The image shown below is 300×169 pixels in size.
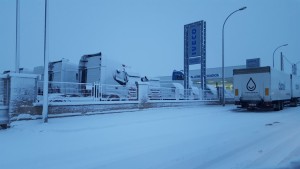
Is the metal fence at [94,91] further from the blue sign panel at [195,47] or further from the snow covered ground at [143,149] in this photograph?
the blue sign panel at [195,47]

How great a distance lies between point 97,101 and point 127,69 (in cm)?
619

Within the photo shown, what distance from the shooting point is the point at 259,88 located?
1722 centimetres

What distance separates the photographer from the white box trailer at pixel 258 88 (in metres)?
17.0

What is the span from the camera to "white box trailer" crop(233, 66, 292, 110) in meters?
17.0

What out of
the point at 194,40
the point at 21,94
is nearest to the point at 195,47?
the point at 194,40

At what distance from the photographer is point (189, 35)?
2728 cm

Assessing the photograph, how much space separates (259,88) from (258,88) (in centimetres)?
6

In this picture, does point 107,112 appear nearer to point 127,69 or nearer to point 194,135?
point 127,69

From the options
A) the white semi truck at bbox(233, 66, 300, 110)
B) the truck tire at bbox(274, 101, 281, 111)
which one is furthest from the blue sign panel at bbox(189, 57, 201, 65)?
the truck tire at bbox(274, 101, 281, 111)

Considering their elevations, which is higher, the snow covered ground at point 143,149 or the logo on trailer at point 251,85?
the logo on trailer at point 251,85

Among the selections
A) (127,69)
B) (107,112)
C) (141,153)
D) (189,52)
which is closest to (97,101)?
(107,112)

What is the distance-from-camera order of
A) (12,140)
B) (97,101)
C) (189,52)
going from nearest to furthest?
(12,140)
(97,101)
(189,52)

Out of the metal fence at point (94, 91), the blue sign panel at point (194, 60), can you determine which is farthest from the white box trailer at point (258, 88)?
the blue sign panel at point (194, 60)

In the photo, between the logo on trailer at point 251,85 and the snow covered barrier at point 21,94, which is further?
the logo on trailer at point 251,85
